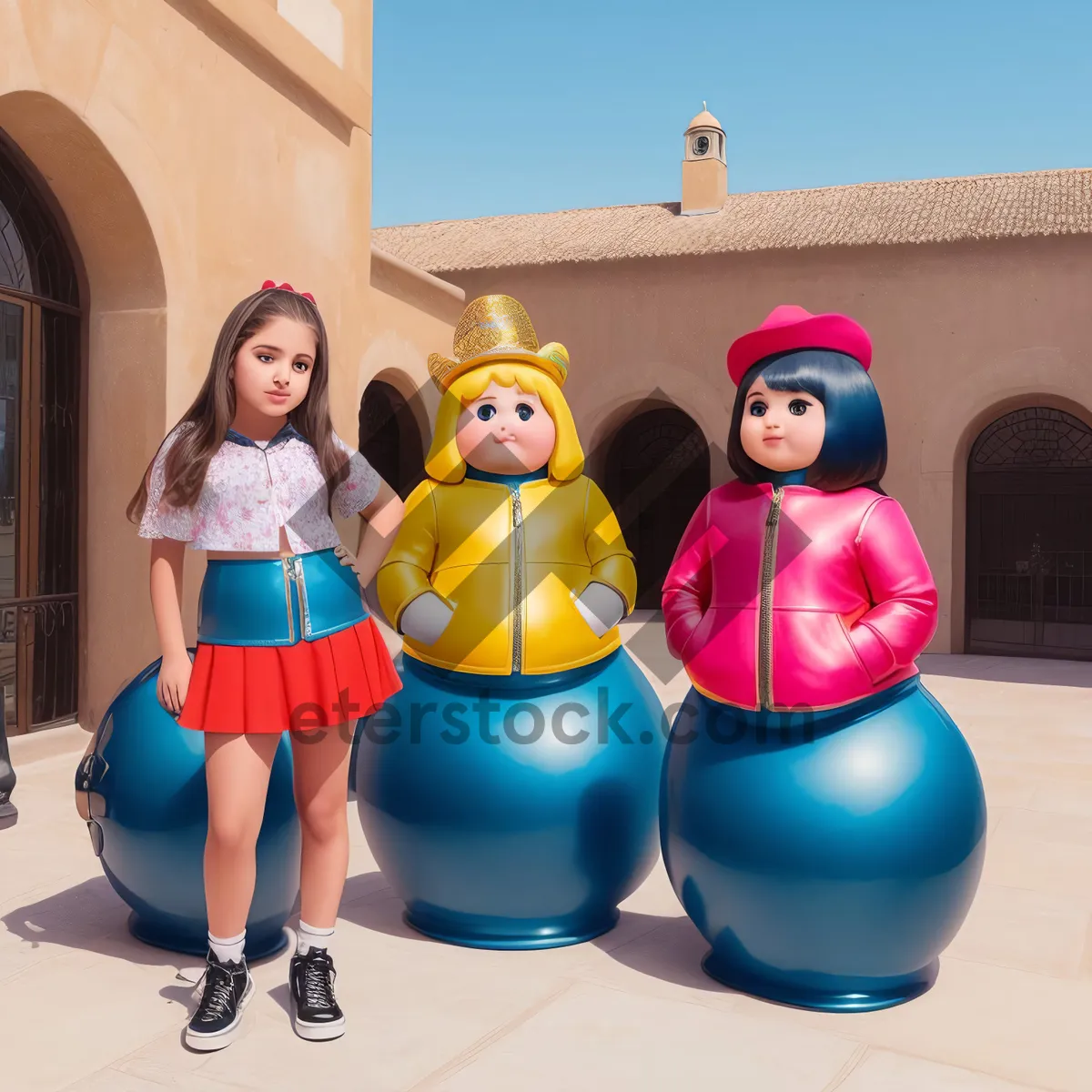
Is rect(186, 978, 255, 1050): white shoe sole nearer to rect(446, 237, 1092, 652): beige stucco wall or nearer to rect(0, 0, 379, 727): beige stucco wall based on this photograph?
rect(0, 0, 379, 727): beige stucco wall

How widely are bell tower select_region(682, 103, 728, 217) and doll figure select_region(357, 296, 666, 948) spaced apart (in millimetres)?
14246

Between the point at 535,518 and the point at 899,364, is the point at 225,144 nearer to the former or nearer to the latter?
the point at 535,518

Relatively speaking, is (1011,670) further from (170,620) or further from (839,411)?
(170,620)

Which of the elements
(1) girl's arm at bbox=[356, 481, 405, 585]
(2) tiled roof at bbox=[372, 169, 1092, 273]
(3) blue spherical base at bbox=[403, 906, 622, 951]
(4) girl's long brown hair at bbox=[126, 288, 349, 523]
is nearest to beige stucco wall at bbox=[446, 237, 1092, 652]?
(2) tiled roof at bbox=[372, 169, 1092, 273]

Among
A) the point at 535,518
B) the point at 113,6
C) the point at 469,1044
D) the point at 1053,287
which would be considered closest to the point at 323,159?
the point at 113,6

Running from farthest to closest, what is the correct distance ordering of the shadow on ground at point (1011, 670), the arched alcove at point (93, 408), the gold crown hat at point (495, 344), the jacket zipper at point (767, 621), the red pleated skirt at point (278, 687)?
1. the shadow on ground at point (1011, 670)
2. the arched alcove at point (93, 408)
3. the gold crown hat at point (495, 344)
4. the jacket zipper at point (767, 621)
5. the red pleated skirt at point (278, 687)

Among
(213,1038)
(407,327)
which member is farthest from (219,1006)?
(407,327)

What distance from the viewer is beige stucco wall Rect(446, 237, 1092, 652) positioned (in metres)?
12.9

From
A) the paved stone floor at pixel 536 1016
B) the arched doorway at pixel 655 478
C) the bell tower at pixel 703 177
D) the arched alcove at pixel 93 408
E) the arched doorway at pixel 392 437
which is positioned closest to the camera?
the paved stone floor at pixel 536 1016

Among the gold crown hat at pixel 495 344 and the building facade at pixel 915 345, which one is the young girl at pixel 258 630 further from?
the building facade at pixel 915 345

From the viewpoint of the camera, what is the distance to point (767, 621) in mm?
3107

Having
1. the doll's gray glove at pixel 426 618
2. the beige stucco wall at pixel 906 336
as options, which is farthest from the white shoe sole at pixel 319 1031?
the beige stucco wall at pixel 906 336

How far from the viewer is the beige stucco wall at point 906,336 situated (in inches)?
508

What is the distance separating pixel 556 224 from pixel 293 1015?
15.6 m
